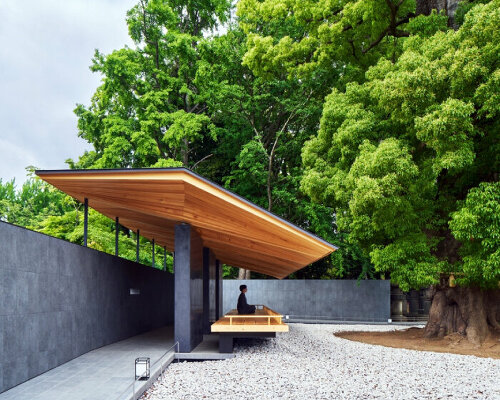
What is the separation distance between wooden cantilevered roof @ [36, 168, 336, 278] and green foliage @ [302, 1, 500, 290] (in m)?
3.52

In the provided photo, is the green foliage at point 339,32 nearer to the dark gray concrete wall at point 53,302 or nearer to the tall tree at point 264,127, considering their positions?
the tall tree at point 264,127

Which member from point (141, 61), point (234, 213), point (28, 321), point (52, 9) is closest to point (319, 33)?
point (141, 61)

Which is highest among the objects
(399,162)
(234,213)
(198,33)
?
(198,33)

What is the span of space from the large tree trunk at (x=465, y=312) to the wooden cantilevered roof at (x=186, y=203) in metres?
6.23

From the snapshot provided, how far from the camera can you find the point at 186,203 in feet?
30.6

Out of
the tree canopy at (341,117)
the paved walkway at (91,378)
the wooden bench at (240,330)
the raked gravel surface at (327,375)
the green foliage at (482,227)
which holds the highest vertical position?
the tree canopy at (341,117)

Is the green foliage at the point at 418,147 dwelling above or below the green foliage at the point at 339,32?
below

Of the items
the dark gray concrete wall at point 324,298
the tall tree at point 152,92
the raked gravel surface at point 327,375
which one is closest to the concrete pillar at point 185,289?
the raked gravel surface at point 327,375

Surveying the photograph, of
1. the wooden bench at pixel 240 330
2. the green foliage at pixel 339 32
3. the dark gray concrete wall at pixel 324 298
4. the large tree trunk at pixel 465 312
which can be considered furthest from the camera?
the dark gray concrete wall at pixel 324 298

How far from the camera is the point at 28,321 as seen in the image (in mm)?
7711

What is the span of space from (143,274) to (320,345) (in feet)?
19.3

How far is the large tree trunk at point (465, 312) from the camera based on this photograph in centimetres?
1530

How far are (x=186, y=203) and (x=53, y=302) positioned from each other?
2.84 meters

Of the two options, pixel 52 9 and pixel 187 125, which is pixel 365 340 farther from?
pixel 52 9
